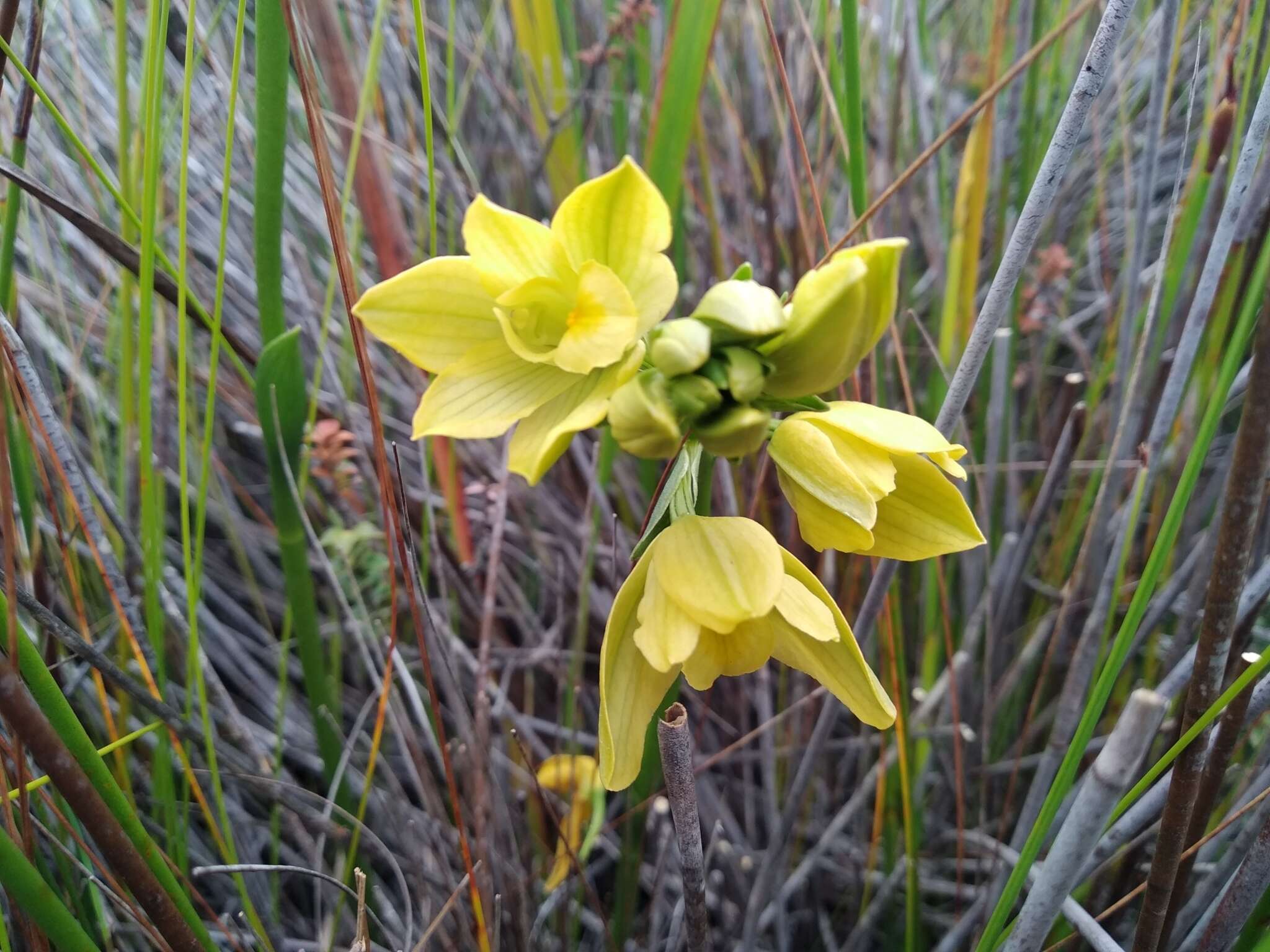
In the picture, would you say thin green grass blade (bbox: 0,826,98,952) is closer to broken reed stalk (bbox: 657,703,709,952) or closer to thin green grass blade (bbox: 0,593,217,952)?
thin green grass blade (bbox: 0,593,217,952)

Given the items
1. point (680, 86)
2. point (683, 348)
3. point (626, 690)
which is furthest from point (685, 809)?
point (680, 86)

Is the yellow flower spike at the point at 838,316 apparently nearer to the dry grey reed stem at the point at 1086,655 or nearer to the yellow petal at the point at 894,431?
the yellow petal at the point at 894,431

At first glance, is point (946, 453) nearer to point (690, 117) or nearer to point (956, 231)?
point (690, 117)

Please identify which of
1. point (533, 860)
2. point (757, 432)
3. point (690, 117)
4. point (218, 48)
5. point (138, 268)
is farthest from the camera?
point (218, 48)

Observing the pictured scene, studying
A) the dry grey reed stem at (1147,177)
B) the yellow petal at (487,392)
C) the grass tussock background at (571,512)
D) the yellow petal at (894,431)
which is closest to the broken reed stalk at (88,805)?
the grass tussock background at (571,512)

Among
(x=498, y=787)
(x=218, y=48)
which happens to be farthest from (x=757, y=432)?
(x=218, y=48)

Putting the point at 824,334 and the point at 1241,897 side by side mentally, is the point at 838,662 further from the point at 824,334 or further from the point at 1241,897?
the point at 1241,897

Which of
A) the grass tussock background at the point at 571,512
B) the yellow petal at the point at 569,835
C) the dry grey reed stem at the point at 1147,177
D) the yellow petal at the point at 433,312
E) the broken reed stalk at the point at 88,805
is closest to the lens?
the broken reed stalk at the point at 88,805
